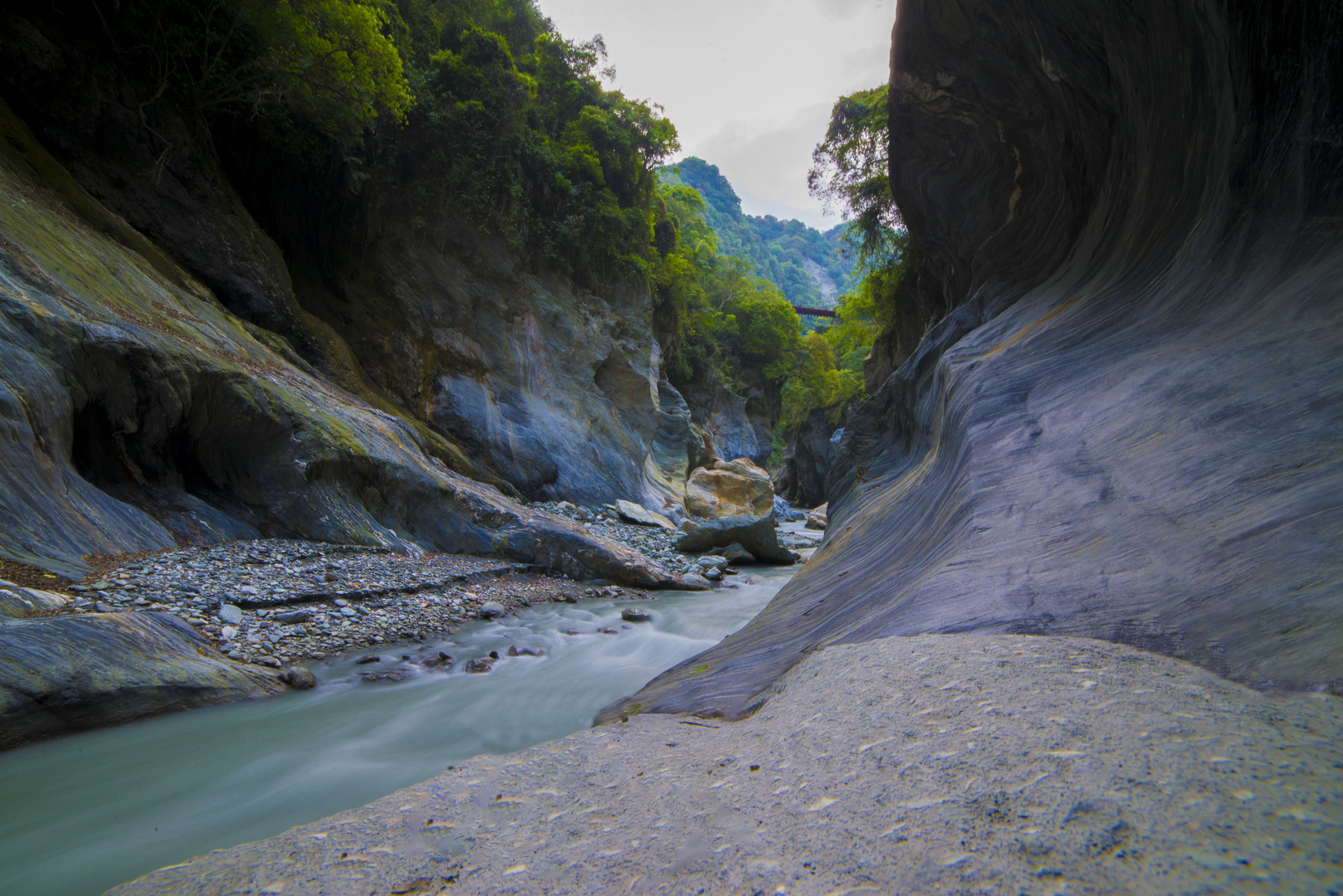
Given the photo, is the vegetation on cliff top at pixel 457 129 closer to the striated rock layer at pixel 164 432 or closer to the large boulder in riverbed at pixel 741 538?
the striated rock layer at pixel 164 432

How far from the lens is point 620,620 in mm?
6723

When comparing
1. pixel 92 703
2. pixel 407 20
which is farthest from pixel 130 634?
pixel 407 20

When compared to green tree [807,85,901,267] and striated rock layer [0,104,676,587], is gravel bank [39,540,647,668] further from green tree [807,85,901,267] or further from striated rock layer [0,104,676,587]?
green tree [807,85,901,267]

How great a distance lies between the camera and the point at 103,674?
131 inches

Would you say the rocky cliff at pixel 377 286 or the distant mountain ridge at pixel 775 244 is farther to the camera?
the distant mountain ridge at pixel 775 244

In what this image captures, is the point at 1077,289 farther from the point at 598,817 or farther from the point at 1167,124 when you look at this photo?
the point at 598,817

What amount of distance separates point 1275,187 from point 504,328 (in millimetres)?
14709

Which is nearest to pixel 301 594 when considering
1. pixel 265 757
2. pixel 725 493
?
pixel 265 757

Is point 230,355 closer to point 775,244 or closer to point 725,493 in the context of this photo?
point 725,493

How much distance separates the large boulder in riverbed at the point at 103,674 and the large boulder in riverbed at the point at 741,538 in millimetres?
8234

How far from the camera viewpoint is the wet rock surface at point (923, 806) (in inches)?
43.8

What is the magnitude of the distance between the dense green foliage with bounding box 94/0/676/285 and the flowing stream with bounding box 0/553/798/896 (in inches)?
422

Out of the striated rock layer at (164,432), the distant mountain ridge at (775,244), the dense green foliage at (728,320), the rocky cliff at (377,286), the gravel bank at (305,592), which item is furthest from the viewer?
the distant mountain ridge at (775,244)

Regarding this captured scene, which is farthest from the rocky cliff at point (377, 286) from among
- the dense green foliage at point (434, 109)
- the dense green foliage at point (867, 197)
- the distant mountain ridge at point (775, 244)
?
the distant mountain ridge at point (775, 244)
